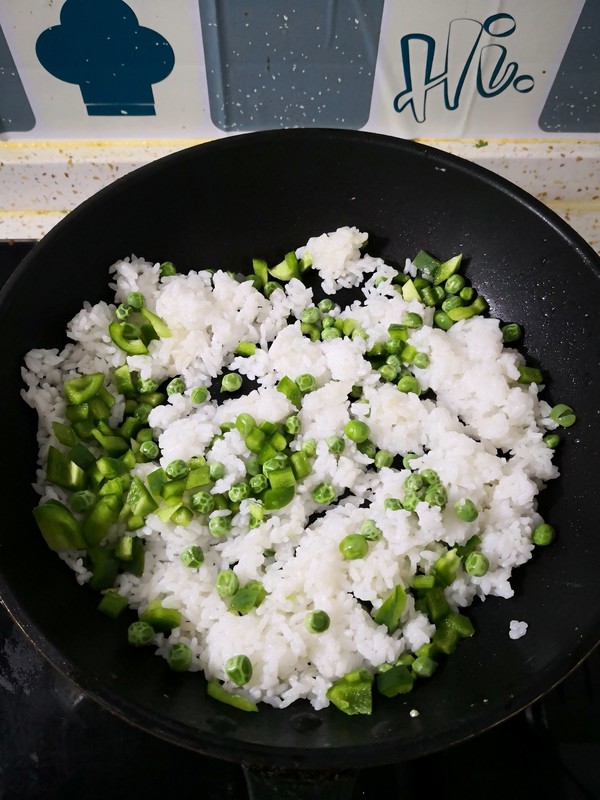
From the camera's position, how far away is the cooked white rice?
140 centimetres

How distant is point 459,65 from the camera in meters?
1.73

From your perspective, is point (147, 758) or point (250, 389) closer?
point (147, 758)

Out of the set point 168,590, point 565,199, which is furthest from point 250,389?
point 565,199

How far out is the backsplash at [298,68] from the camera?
1616 mm

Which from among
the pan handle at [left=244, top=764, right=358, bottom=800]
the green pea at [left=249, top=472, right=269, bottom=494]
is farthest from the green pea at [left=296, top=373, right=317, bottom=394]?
the pan handle at [left=244, top=764, right=358, bottom=800]

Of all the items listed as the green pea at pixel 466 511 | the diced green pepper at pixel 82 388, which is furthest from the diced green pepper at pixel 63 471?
the green pea at pixel 466 511

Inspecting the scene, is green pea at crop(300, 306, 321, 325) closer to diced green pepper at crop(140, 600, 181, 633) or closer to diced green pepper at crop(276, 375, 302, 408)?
diced green pepper at crop(276, 375, 302, 408)

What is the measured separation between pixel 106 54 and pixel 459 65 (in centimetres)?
85

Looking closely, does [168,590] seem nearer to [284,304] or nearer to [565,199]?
[284,304]

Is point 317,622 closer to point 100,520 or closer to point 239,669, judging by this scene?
point 239,669

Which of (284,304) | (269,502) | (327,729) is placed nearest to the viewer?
(327,729)

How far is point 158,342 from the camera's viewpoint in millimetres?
1704

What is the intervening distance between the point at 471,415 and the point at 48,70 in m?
1.32

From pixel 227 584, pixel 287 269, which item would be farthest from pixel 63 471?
pixel 287 269
